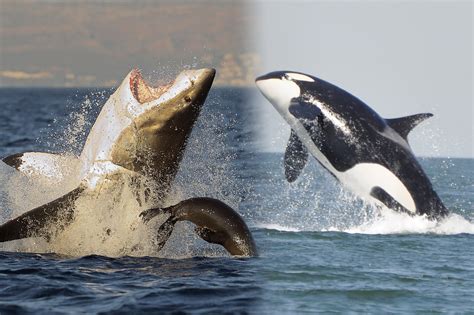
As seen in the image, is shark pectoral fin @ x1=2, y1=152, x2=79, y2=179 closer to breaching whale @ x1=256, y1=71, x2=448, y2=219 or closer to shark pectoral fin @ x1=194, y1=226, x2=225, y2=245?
shark pectoral fin @ x1=194, y1=226, x2=225, y2=245

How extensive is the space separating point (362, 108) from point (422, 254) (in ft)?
15.0

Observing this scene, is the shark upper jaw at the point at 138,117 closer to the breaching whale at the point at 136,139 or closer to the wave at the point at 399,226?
the breaching whale at the point at 136,139

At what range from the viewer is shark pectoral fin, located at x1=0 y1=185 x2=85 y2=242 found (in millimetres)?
12500

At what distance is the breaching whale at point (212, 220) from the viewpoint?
12523mm

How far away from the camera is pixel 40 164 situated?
14.2 meters

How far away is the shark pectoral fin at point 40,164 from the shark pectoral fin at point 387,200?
7.17 m

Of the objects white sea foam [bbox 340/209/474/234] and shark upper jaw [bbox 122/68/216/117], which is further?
white sea foam [bbox 340/209/474/234]

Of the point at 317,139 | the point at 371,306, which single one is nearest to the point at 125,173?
the point at 371,306

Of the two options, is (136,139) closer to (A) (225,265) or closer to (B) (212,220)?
(B) (212,220)

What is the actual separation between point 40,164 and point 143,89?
7.32 feet

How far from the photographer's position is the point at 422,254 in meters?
15.1

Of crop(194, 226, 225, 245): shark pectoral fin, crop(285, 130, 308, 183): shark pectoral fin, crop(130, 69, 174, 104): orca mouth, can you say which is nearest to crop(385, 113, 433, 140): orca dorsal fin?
crop(285, 130, 308, 183): shark pectoral fin

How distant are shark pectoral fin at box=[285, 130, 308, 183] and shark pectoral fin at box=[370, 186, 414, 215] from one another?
2091 millimetres

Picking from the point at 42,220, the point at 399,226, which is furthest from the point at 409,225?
the point at 42,220
